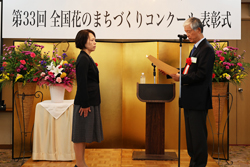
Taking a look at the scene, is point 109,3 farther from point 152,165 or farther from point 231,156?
point 231,156

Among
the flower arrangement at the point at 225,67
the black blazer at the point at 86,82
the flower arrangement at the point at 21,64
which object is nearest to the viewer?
the black blazer at the point at 86,82

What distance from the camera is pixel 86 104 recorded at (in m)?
2.91

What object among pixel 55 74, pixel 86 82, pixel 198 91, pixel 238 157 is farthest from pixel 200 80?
pixel 238 157

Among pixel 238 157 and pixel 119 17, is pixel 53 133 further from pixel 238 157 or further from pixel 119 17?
pixel 238 157

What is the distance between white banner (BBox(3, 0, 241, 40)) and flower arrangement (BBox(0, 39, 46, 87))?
10.3 inches

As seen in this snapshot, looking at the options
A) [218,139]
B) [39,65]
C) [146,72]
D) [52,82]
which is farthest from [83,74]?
[218,139]

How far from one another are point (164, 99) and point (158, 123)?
384mm

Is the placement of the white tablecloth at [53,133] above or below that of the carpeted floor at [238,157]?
above

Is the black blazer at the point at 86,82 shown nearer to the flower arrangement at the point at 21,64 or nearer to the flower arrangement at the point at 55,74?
the flower arrangement at the point at 55,74

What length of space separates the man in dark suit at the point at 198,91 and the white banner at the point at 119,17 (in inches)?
53.1

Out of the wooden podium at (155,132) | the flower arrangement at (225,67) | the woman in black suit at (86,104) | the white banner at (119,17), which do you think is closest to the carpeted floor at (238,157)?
the wooden podium at (155,132)

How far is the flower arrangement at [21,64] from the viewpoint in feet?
12.8

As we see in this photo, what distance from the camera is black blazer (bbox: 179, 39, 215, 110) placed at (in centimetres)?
276

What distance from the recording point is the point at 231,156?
14.8ft
